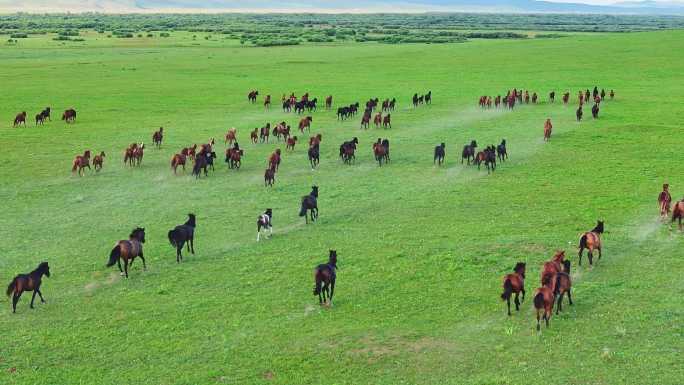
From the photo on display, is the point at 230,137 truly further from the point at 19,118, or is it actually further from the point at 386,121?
the point at 19,118

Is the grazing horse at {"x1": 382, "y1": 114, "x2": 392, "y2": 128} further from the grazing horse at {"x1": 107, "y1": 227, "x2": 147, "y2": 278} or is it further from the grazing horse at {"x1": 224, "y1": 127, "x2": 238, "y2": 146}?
the grazing horse at {"x1": 107, "y1": 227, "x2": 147, "y2": 278}

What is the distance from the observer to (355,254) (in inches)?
754

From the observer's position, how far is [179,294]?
653 inches

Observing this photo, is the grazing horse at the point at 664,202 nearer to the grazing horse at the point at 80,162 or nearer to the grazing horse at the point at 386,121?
the grazing horse at the point at 386,121

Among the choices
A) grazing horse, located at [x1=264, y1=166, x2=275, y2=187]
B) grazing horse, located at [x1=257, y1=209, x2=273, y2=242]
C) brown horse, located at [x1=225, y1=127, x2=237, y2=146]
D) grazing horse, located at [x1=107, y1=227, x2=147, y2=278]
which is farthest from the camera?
brown horse, located at [x1=225, y1=127, x2=237, y2=146]

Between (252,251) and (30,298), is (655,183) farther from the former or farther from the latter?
(30,298)

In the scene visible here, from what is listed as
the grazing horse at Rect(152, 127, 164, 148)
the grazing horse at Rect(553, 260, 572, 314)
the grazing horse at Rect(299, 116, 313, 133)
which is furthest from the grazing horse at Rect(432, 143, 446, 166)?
the grazing horse at Rect(553, 260, 572, 314)

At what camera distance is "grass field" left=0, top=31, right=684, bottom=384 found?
13367mm

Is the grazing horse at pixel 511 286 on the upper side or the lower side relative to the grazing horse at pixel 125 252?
upper

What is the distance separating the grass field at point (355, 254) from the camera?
13.4m

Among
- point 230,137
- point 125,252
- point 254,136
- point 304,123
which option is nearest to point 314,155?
point 254,136

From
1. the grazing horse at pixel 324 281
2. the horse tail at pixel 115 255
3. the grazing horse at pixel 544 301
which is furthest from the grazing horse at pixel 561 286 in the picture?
the horse tail at pixel 115 255

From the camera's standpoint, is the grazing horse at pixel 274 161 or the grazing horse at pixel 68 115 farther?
the grazing horse at pixel 68 115

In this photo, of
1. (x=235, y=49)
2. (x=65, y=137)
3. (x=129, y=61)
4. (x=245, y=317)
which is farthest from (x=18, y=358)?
(x=235, y=49)
